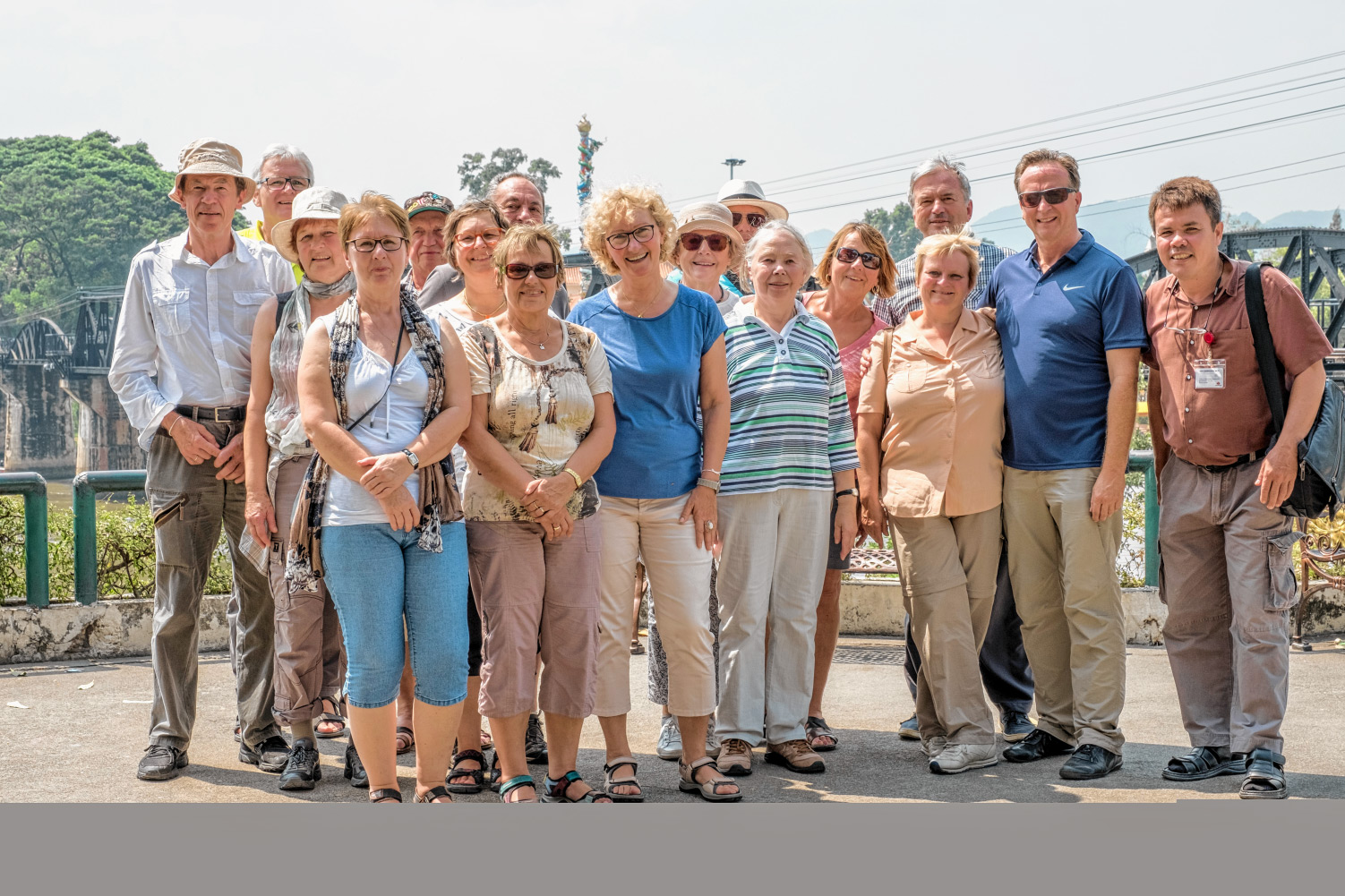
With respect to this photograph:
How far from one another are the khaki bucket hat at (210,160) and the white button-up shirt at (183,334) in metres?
0.28

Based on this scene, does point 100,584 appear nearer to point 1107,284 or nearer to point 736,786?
point 736,786

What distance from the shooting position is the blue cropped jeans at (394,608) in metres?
3.63

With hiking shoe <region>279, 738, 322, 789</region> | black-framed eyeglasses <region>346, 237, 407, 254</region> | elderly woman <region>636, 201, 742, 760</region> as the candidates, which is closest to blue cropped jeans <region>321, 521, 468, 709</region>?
hiking shoe <region>279, 738, 322, 789</region>

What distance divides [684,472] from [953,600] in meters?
1.22

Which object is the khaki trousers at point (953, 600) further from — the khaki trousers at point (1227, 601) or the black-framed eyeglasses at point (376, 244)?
the black-framed eyeglasses at point (376, 244)

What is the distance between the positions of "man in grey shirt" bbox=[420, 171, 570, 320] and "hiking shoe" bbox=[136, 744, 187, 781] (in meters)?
1.94

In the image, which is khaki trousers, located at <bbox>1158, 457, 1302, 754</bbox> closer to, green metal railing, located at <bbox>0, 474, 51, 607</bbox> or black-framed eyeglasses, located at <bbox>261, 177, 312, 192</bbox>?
black-framed eyeglasses, located at <bbox>261, 177, 312, 192</bbox>

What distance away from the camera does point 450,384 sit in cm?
380

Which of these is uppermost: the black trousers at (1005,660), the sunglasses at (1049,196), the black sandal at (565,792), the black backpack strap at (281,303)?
the sunglasses at (1049,196)

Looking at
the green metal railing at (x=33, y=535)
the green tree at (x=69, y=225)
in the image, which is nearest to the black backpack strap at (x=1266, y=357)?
the green metal railing at (x=33, y=535)

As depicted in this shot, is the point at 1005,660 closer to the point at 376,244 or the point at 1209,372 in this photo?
the point at 1209,372

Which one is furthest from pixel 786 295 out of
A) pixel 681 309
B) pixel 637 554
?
pixel 637 554

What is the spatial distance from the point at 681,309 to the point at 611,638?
1.17 meters

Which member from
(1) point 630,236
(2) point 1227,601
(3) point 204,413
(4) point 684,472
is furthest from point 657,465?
(2) point 1227,601
